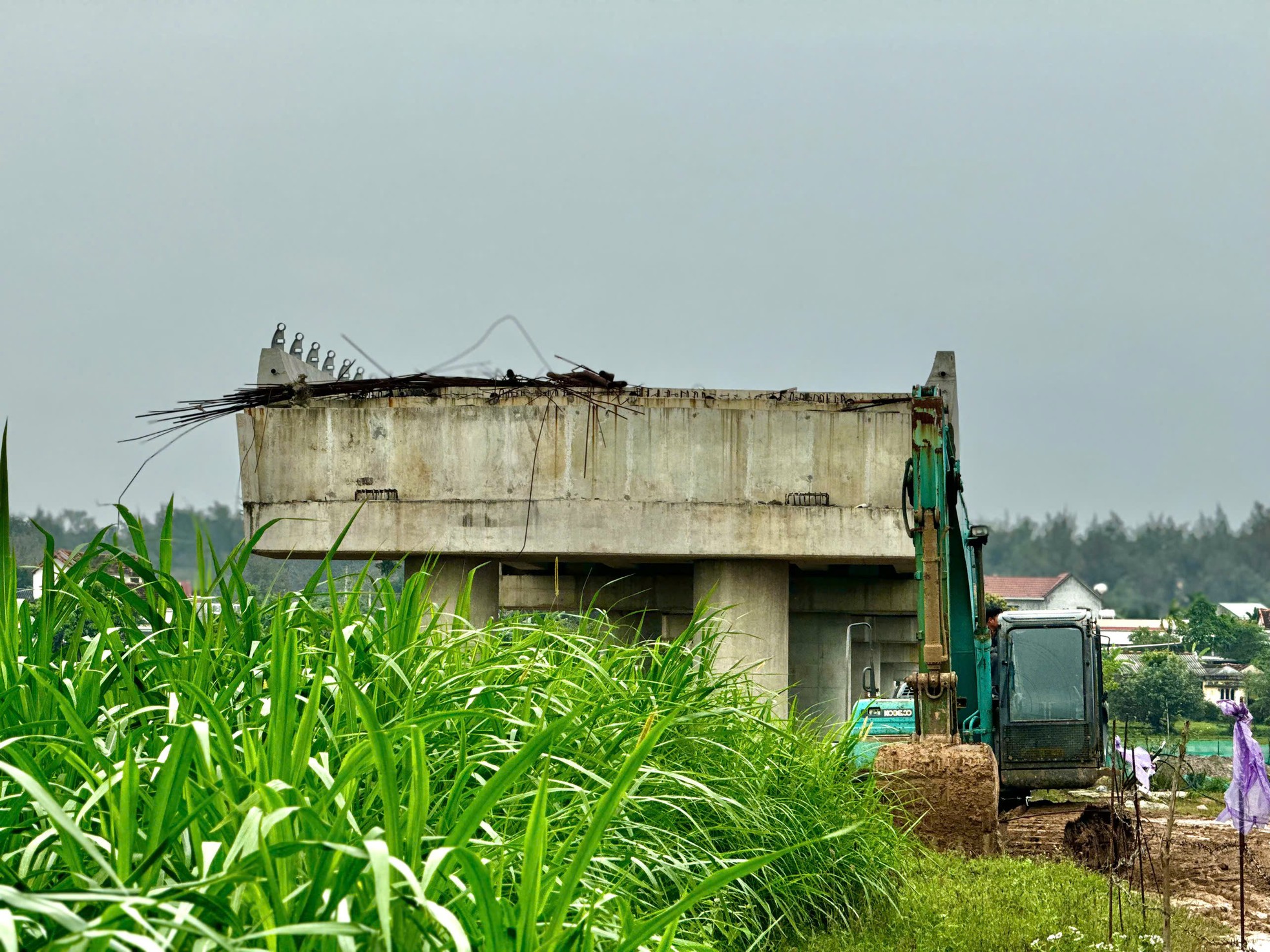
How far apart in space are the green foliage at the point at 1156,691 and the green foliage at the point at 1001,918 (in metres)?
48.7

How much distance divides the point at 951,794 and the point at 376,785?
7560 millimetres

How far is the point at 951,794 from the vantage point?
37.5 feet

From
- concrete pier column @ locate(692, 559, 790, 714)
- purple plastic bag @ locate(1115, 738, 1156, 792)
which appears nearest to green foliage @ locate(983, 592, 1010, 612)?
concrete pier column @ locate(692, 559, 790, 714)

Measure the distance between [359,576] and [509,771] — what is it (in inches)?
115

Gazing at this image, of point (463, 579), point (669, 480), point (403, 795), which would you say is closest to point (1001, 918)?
point (403, 795)

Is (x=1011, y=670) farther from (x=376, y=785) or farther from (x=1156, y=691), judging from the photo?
(x=1156, y=691)

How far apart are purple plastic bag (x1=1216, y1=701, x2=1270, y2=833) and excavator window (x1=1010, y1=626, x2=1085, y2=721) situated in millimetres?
8459

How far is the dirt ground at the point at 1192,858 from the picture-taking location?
10.7m

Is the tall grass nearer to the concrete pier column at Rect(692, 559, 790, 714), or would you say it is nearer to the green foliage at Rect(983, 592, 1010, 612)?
the green foliage at Rect(983, 592, 1010, 612)

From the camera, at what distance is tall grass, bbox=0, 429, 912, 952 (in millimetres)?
3533

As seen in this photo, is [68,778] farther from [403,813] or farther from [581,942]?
[581,942]

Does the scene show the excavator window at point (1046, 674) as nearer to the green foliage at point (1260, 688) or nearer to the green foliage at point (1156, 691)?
the green foliage at point (1156, 691)

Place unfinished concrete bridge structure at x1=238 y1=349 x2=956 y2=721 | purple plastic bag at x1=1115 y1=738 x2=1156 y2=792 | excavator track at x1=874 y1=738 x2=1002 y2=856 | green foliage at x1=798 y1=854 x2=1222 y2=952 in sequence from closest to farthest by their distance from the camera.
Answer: green foliage at x1=798 y1=854 x2=1222 y2=952 → purple plastic bag at x1=1115 y1=738 x2=1156 y2=792 → excavator track at x1=874 y1=738 x2=1002 y2=856 → unfinished concrete bridge structure at x1=238 y1=349 x2=956 y2=721

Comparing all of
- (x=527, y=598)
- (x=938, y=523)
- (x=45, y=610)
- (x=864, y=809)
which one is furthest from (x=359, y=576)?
(x=527, y=598)
